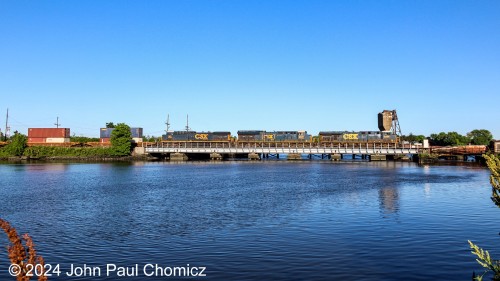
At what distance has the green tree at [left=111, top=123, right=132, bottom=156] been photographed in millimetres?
139750

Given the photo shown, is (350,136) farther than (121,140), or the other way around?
(350,136)

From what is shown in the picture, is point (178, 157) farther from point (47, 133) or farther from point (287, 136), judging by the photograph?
point (47, 133)

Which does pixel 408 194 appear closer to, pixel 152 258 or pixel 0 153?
pixel 152 258

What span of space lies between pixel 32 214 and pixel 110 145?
125 m

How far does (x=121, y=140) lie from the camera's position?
459 feet

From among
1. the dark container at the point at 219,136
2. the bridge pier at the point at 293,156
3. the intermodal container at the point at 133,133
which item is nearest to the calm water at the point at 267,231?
the bridge pier at the point at 293,156

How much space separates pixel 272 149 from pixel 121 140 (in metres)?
52.2

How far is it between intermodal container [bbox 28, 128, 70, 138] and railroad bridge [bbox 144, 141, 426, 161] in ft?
122

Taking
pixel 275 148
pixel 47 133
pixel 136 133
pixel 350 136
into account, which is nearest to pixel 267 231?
pixel 275 148

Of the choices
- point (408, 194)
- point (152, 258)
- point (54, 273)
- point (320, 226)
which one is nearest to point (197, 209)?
point (320, 226)

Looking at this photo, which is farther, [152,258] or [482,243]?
[482,243]

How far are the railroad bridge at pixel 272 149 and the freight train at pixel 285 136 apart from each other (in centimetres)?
150

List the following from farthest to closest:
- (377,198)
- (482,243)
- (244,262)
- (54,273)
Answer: (377,198) → (482,243) → (244,262) → (54,273)

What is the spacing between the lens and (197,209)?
113 ft
